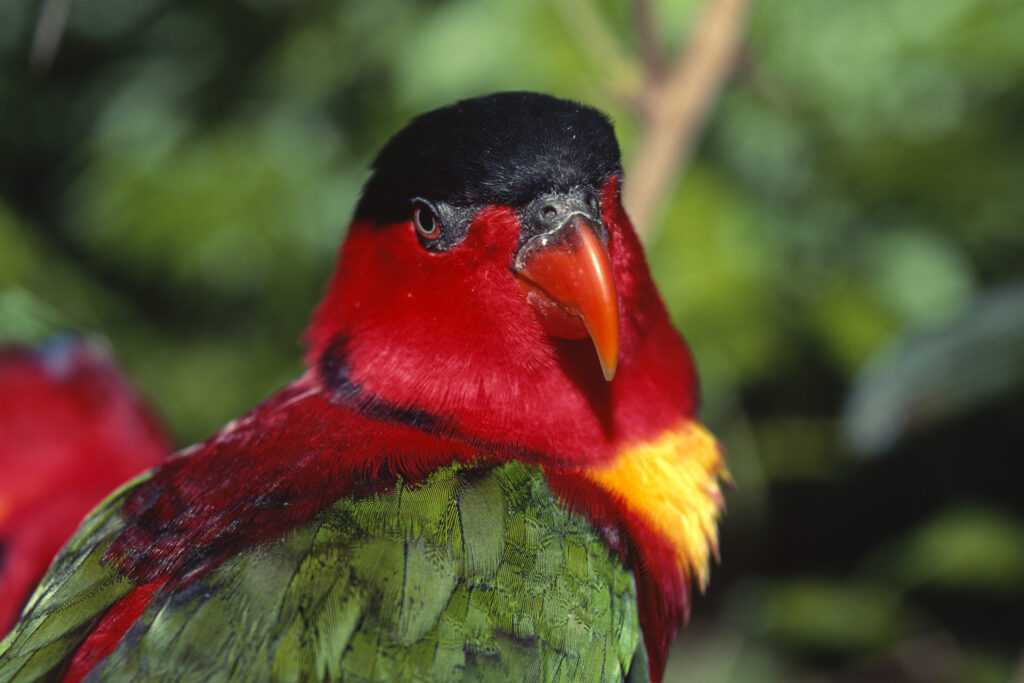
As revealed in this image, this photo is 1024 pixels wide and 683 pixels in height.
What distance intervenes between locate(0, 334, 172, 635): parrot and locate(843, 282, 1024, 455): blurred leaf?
1223 mm

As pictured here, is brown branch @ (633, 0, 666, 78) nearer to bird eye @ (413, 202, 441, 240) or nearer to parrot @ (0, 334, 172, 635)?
bird eye @ (413, 202, 441, 240)

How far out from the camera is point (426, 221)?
1150mm

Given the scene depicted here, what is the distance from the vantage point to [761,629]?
7.57 ft

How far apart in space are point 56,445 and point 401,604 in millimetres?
961

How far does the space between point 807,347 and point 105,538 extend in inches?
69.6

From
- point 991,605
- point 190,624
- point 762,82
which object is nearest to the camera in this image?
point 190,624

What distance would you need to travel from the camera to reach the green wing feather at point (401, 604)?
0.93m

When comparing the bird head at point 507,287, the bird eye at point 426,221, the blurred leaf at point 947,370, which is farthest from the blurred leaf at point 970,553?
the bird eye at point 426,221

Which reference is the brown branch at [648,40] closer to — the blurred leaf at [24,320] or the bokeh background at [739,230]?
the bokeh background at [739,230]

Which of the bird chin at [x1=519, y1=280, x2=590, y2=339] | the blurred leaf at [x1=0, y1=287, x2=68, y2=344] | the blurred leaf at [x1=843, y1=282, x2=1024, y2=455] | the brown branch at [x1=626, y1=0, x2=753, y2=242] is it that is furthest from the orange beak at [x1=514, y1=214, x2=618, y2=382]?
the blurred leaf at [x1=0, y1=287, x2=68, y2=344]

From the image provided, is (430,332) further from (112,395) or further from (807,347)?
(807,347)

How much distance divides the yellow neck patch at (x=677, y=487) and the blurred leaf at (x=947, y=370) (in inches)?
9.7

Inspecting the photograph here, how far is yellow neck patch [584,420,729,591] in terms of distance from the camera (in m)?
1.17

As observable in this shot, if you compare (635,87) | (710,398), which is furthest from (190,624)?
(710,398)
